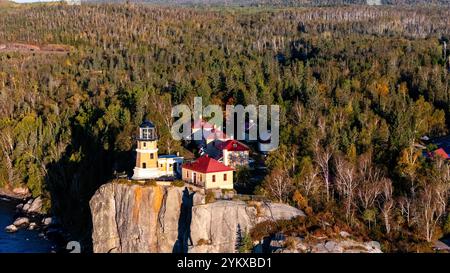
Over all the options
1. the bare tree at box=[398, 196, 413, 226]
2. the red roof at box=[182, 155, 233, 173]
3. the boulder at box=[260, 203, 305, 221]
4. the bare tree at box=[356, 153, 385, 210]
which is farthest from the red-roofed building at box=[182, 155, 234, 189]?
the bare tree at box=[398, 196, 413, 226]

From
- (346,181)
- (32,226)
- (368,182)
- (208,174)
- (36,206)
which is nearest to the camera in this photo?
(208,174)

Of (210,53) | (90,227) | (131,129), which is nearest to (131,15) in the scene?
(210,53)

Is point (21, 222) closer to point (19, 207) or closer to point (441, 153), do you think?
point (19, 207)

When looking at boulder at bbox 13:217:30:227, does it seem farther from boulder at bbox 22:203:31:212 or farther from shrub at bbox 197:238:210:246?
shrub at bbox 197:238:210:246

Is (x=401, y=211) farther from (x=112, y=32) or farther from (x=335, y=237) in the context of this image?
(x=112, y=32)

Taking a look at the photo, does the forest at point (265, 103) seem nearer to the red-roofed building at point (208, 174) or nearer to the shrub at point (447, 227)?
the shrub at point (447, 227)

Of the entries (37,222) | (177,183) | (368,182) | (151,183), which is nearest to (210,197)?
(177,183)

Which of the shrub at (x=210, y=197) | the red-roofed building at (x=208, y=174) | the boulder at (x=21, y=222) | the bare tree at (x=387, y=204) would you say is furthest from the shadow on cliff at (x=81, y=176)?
the bare tree at (x=387, y=204)
